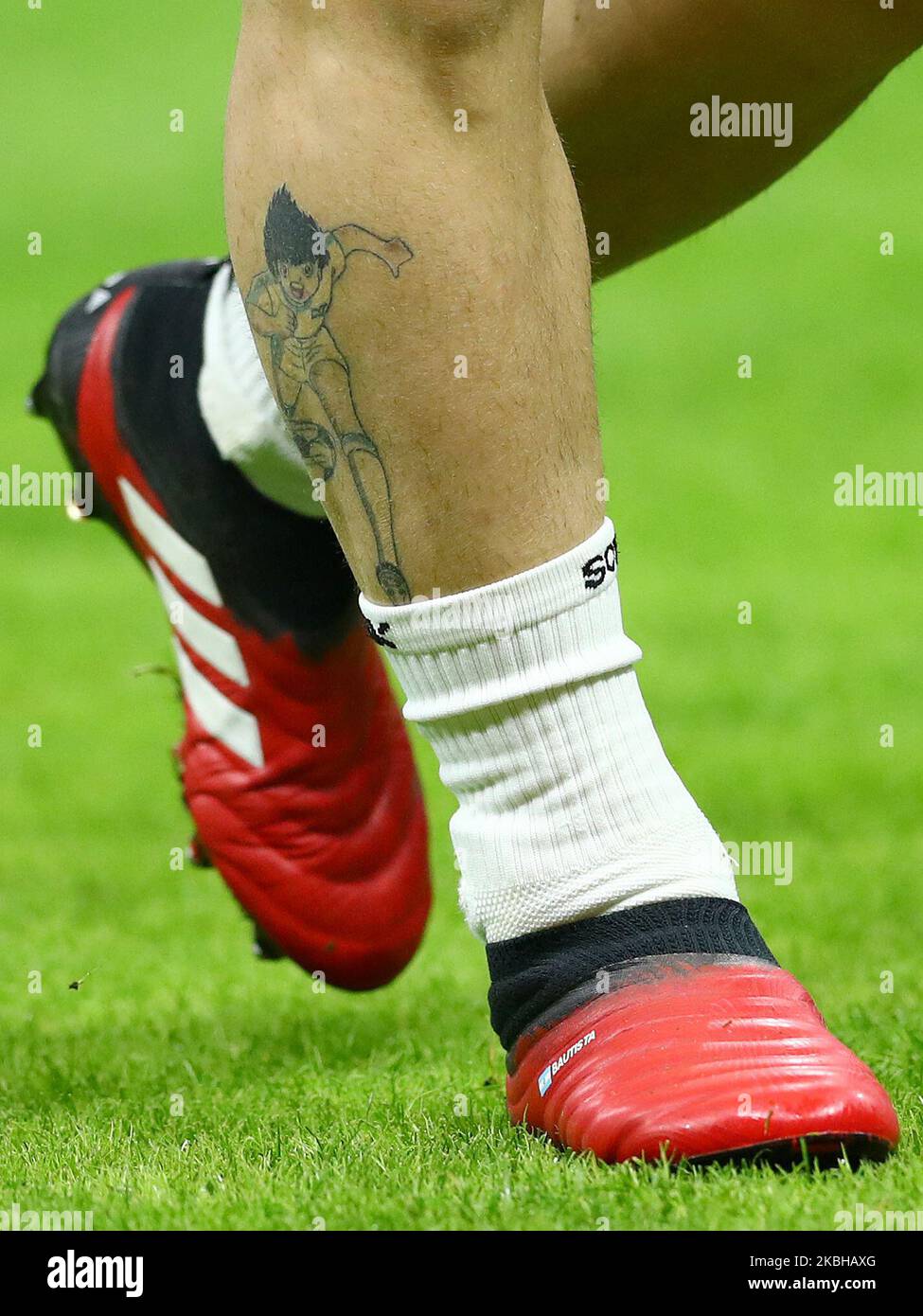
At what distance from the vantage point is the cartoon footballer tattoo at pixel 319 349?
3.00 feet

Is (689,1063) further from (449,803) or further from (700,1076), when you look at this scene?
(449,803)

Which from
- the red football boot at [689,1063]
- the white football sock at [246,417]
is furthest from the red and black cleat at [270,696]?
the red football boot at [689,1063]

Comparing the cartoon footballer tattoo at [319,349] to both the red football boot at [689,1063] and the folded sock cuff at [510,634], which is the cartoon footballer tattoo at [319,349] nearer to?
the folded sock cuff at [510,634]

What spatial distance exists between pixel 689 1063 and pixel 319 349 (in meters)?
0.38

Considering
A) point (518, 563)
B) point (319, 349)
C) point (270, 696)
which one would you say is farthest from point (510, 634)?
point (270, 696)

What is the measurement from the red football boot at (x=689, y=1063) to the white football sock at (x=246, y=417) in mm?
481

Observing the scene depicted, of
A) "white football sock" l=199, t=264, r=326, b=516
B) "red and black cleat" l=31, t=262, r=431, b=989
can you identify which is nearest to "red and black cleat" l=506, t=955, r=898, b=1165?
"red and black cleat" l=31, t=262, r=431, b=989

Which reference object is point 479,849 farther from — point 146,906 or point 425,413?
point 146,906

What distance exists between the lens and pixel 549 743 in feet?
3.09

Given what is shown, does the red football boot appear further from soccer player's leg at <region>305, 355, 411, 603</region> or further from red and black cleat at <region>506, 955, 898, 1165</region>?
soccer player's leg at <region>305, 355, 411, 603</region>

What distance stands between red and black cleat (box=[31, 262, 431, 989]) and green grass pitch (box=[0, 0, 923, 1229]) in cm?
10

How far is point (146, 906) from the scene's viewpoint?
6.35ft

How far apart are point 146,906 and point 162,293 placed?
0.72 metres
